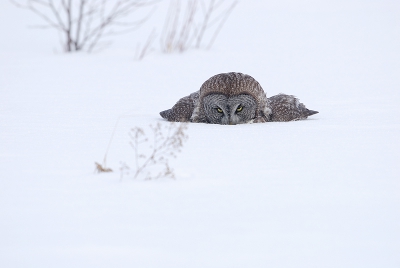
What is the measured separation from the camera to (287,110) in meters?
7.39

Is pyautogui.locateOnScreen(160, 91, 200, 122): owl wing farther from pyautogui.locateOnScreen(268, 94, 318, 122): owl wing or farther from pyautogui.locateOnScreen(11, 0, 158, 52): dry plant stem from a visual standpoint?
pyautogui.locateOnScreen(11, 0, 158, 52): dry plant stem

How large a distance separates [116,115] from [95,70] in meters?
5.16

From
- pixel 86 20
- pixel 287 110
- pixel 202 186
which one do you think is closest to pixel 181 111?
pixel 287 110

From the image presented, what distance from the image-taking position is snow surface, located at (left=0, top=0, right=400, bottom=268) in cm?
322

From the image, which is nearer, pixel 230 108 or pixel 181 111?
pixel 230 108

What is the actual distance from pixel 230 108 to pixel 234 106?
5 centimetres

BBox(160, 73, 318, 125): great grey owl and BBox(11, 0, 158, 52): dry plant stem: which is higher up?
BBox(11, 0, 158, 52): dry plant stem

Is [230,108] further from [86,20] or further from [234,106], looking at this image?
[86,20]

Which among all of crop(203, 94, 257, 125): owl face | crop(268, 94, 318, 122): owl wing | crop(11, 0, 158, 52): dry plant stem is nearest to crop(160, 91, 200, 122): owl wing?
crop(203, 94, 257, 125): owl face

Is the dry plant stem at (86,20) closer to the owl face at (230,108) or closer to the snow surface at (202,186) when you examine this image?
the snow surface at (202,186)

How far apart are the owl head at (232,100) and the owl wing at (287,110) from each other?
145 millimetres

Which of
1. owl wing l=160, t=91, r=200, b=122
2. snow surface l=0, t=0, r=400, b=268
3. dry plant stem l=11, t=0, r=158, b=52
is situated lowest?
snow surface l=0, t=0, r=400, b=268

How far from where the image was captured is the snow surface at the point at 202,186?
3217mm

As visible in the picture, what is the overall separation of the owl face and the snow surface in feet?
1.00
